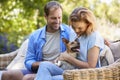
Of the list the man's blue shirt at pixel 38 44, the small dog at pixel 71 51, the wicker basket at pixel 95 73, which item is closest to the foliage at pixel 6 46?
the man's blue shirt at pixel 38 44

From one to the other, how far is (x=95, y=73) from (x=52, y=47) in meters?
0.89

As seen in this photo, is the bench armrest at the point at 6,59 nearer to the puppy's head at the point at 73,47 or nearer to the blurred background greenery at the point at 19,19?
the puppy's head at the point at 73,47

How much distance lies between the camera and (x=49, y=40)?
3730 mm

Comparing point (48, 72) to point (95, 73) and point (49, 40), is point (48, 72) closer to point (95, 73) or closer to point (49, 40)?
point (95, 73)

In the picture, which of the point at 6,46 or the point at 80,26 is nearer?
the point at 80,26

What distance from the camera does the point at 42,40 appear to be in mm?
3723

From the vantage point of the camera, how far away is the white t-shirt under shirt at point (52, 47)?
3699 millimetres

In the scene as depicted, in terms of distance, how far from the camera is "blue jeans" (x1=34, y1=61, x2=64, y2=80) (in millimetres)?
3104

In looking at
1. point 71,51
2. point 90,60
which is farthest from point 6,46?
point 90,60

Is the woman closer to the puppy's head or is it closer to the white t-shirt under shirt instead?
the puppy's head

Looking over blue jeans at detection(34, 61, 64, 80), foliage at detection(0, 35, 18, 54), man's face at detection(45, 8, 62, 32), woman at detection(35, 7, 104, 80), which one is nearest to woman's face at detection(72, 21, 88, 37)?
woman at detection(35, 7, 104, 80)

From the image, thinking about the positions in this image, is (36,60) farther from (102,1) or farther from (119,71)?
(102,1)

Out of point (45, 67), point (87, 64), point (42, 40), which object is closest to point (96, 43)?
point (87, 64)

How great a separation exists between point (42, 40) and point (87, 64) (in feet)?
2.43
